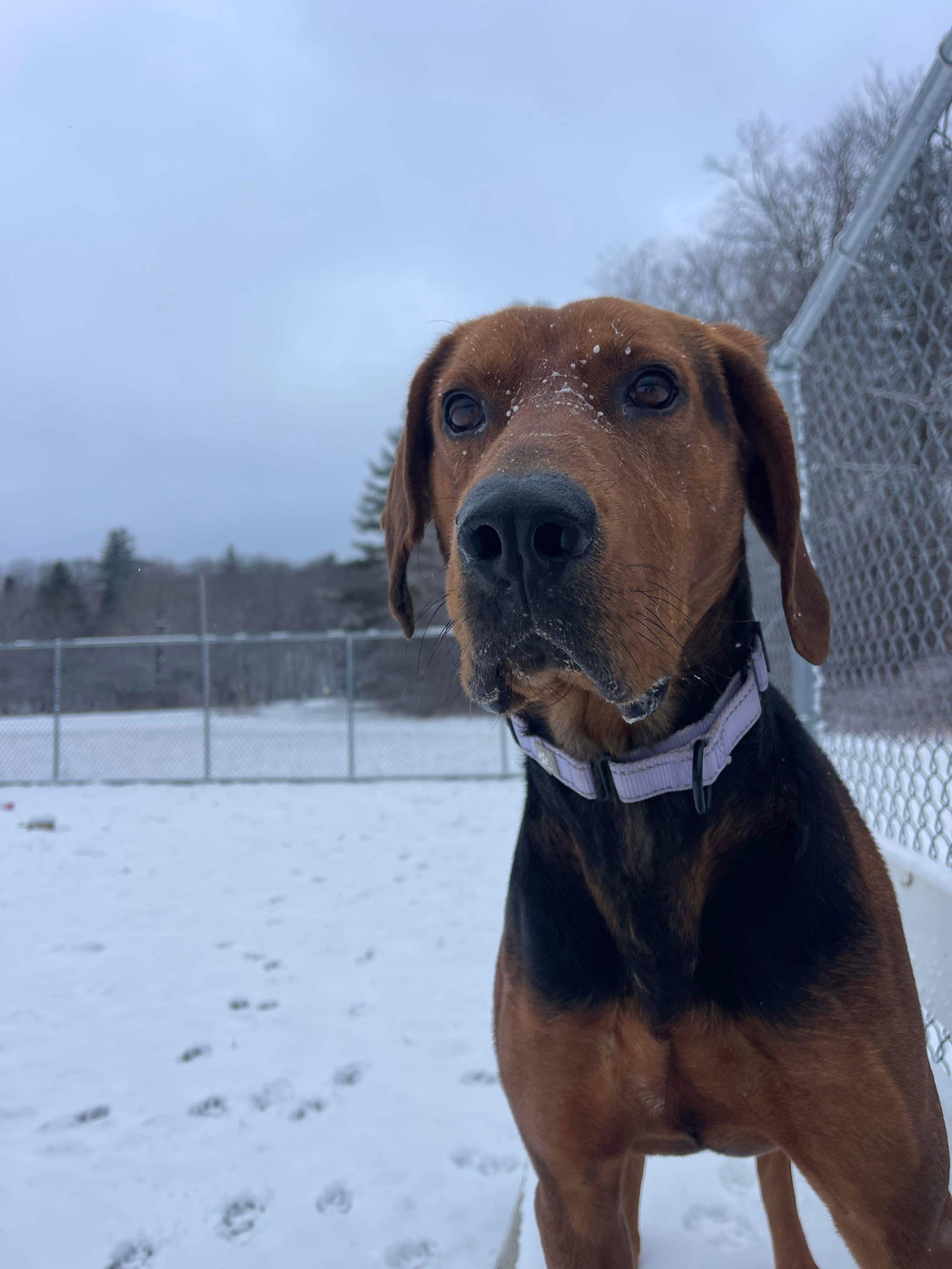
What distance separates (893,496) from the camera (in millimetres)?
3180

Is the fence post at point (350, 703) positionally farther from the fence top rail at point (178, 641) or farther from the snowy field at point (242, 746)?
the snowy field at point (242, 746)

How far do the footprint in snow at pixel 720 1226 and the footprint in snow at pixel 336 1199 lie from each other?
3.36 ft

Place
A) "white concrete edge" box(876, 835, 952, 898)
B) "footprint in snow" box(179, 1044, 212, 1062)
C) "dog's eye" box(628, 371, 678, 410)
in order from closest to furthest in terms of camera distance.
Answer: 1. "dog's eye" box(628, 371, 678, 410)
2. "white concrete edge" box(876, 835, 952, 898)
3. "footprint in snow" box(179, 1044, 212, 1062)

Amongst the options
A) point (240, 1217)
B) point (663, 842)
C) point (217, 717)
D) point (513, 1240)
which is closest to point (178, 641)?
point (217, 717)

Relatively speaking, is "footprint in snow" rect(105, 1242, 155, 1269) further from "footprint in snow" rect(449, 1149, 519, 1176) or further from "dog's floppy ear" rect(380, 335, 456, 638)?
"dog's floppy ear" rect(380, 335, 456, 638)

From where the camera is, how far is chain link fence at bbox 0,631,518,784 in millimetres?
12906

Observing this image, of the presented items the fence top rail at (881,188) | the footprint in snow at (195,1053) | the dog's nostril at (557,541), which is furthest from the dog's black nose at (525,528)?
the footprint in snow at (195,1053)

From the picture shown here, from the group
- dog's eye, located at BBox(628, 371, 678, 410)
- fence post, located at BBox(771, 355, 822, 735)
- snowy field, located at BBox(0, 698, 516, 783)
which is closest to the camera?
dog's eye, located at BBox(628, 371, 678, 410)

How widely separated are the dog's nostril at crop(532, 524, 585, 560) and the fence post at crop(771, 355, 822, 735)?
273 cm

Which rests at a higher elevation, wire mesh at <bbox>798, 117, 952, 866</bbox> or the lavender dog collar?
wire mesh at <bbox>798, 117, 952, 866</bbox>

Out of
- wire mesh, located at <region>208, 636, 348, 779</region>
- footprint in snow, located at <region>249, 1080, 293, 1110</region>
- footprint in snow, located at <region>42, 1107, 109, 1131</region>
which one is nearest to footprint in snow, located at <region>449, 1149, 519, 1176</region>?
footprint in snow, located at <region>249, 1080, 293, 1110</region>

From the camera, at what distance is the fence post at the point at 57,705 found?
12.6 m

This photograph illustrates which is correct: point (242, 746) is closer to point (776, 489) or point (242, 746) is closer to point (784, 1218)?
point (784, 1218)

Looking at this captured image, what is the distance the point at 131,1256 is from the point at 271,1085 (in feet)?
3.33
